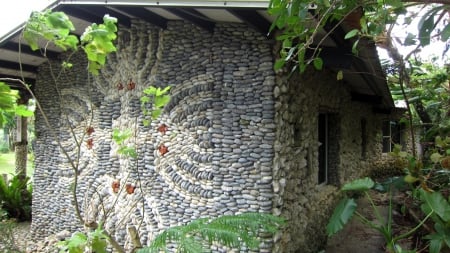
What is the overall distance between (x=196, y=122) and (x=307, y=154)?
1865 mm

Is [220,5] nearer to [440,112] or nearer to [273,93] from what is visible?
[273,93]

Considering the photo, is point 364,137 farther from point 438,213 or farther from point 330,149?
point 438,213

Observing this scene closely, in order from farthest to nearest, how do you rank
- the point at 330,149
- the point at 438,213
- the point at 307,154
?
the point at 330,149 → the point at 307,154 → the point at 438,213

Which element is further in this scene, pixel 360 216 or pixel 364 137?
pixel 364 137

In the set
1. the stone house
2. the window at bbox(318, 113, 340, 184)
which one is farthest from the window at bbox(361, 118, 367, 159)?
the stone house

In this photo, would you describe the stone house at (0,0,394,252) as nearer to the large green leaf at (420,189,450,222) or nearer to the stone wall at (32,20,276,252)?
the stone wall at (32,20,276,252)

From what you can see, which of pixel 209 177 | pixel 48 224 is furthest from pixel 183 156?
pixel 48 224

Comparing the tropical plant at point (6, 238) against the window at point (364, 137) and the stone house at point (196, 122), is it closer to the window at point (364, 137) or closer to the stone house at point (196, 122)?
the stone house at point (196, 122)

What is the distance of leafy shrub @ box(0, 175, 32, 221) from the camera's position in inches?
352

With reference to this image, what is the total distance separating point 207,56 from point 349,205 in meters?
2.56

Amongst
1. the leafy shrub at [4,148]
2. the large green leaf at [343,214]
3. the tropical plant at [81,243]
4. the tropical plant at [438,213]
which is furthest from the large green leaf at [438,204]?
the leafy shrub at [4,148]

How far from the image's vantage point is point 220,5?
4.02m

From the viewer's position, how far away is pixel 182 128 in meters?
5.27

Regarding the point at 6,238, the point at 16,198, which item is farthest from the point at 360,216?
the point at 16,198
